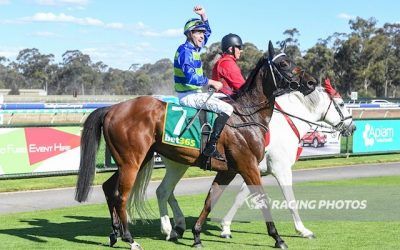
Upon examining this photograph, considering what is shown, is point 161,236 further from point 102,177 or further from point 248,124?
point 102,177

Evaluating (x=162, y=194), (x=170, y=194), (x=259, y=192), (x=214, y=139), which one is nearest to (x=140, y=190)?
(x=162, y=194)

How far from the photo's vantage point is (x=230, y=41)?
27.0 ft

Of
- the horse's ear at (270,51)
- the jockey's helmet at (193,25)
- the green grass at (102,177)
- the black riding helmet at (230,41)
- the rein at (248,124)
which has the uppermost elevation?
the jockey's helmet at (193,25)

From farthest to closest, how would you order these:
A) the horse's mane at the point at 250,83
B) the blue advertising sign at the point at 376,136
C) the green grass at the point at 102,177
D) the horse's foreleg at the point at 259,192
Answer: the blue advertising sign at the point at 376,136 < the green grass at the point at 102,177 < the horse's mane at the point at 250,83 < the horse's foreleg at the point at 259,192

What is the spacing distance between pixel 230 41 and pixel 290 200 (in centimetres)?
231

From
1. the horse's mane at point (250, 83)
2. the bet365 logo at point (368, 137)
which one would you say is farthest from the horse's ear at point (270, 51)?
the bet365 logo at point (368, 137)

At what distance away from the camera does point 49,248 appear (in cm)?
727

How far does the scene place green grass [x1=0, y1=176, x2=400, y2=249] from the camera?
7434mm

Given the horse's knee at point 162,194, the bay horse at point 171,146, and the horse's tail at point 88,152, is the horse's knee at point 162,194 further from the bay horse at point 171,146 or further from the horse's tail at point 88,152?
the horse's tail at point 88,152

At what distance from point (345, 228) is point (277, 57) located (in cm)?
276

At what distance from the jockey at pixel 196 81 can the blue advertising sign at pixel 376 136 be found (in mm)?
13491

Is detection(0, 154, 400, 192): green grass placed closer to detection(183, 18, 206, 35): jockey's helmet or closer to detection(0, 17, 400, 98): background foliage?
detection(183, 18, 206, 35): jockey's helmet

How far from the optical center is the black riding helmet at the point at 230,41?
324 inches

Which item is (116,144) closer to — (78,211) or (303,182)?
(78,211)
